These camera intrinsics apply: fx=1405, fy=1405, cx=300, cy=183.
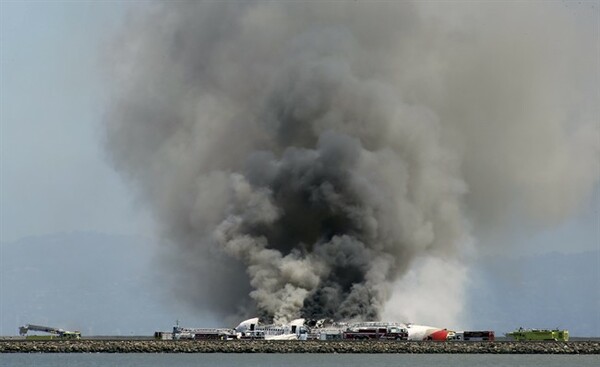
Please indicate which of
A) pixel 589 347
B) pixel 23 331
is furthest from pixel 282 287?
pixel 589 347

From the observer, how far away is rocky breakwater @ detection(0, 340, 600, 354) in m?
91.6

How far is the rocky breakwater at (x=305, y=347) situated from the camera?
91.6 metres

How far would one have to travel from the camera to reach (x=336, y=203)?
116 m

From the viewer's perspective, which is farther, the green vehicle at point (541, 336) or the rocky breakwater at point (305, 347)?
the green vehicle at point (541, 336)

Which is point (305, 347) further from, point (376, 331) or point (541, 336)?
point (541, 336)
